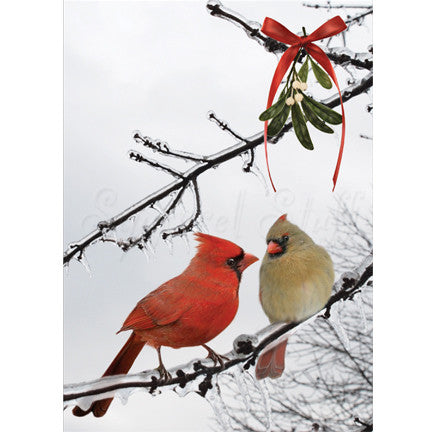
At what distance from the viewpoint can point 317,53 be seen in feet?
6.13

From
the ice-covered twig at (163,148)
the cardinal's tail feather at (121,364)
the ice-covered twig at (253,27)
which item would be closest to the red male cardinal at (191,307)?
the cardinal's tail feather at (121,364)

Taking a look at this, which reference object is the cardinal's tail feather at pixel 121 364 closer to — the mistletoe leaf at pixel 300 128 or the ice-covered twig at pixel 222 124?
the ice-covered twig at pixel 222 124

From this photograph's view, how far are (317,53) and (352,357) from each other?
37.3 inches

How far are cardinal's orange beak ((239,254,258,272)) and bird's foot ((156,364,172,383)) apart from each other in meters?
0.37

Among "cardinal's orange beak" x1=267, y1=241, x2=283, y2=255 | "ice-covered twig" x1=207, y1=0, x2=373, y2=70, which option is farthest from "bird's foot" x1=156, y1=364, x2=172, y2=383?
"ice-covered twig" x1=207, y1=0, x2=373, y2=70

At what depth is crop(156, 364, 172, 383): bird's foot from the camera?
1790 mm

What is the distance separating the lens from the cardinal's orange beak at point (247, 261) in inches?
70.8

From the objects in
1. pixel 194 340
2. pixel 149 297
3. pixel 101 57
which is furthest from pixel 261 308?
pixel 101 57

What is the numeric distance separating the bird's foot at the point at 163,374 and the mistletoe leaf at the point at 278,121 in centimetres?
78

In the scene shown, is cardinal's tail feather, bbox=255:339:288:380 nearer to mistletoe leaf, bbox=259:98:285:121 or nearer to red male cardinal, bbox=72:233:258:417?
red male cardinal, bbox=72:233:258:417

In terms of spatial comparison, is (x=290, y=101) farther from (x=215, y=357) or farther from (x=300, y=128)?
(x=215, y=357)

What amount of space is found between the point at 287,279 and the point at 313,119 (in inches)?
19.6

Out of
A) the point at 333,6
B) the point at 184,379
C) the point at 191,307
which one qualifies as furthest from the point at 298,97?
the point at 184,379

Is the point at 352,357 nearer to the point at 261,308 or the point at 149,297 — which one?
the point at 261,308
